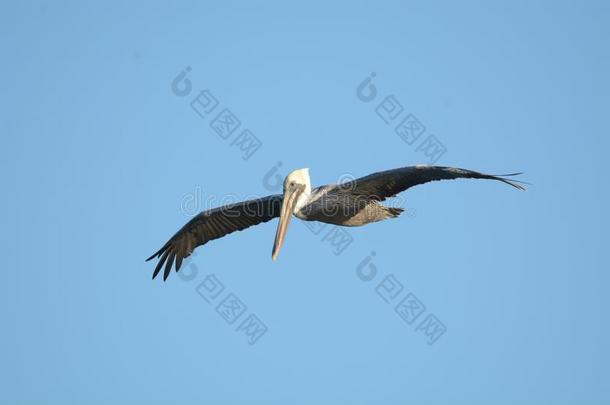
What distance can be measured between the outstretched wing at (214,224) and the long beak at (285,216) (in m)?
1.40

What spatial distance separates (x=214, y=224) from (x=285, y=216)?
9.33ft

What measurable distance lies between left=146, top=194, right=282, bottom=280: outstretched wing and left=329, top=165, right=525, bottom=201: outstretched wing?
1896mm

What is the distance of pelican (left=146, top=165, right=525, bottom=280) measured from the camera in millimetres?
13609

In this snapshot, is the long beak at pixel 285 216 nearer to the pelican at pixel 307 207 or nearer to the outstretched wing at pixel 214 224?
the pelican at pixel 307 207

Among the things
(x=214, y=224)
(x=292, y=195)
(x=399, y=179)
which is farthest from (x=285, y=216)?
(x=214, y=224)

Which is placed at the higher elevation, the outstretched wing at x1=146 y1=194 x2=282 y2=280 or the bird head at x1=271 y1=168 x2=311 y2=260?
the outstretched wing at x1=146 y1=194 x2=282 y2=280

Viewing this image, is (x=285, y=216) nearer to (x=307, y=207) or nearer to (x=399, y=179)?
(x=307, y=207)

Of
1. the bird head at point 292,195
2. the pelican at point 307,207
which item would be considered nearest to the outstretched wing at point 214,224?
the pelican at point 307,207

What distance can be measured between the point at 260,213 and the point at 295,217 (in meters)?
1.74

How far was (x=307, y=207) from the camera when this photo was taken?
14.4 metres

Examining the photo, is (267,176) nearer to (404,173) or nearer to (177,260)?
(177,260)

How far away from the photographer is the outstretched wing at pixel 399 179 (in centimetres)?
1308

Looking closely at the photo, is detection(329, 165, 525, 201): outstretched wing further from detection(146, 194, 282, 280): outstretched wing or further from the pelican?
detection(146, 194, 282, 280): outstretched wing

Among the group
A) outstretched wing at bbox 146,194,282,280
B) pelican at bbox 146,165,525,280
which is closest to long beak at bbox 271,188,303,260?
pelican at bbox 146,165,525,280
